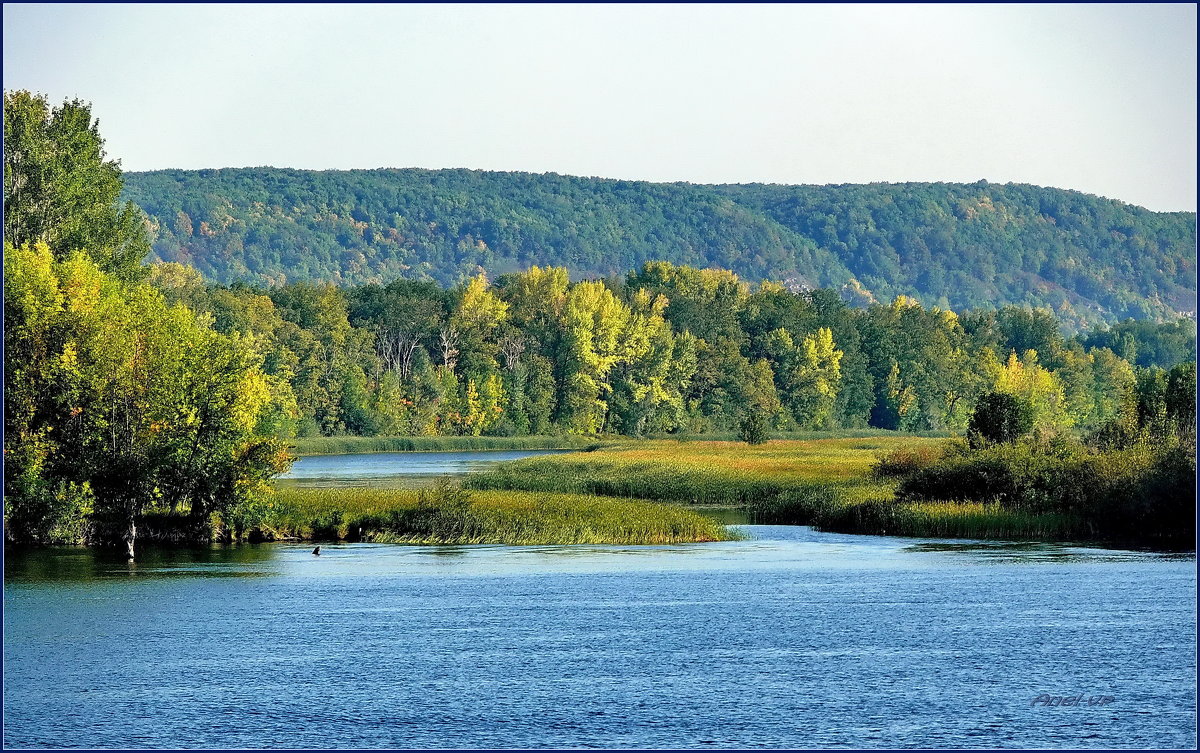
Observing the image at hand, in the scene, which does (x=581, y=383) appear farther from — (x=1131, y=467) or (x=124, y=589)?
(x=124, y=589)

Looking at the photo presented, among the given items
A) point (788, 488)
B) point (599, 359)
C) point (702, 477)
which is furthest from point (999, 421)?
point (599, 359)

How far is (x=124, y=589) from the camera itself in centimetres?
3894

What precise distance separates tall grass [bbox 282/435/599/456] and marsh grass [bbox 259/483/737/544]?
6713cm

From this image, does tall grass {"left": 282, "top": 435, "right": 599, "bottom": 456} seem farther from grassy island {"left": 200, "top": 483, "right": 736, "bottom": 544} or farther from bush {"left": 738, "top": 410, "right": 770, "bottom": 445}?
grassy island {"left": 200, "top": 483, "right": 736, "bottom": 544}

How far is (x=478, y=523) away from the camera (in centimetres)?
5025

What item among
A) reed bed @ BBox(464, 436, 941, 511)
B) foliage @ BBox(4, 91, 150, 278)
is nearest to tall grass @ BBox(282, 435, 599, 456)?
reed bed @ BBox(464, 436, 941, 511)

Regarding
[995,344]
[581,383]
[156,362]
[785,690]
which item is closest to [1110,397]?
[995,344]

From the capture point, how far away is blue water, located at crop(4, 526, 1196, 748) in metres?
25.2

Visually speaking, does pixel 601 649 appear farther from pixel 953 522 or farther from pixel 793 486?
pixel 793 486

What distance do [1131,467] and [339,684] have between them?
1221 inches

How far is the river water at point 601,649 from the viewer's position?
2519cm

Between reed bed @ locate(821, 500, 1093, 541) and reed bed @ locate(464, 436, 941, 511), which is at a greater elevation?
reed bed @ locate(464, 436, 941, 511)

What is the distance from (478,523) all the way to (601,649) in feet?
62.7

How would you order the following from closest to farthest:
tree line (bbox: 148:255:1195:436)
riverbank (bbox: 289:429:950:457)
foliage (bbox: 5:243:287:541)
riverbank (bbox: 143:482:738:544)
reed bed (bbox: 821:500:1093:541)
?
foliage (bbox: 5:243:287:541), reed bed (bbox: 821:500:1093:541), riverbank (bbox: 143:482:738:544), riverbank (bbox: 289:429:950:457), tree line (bbox: 148:255:1195:436)
